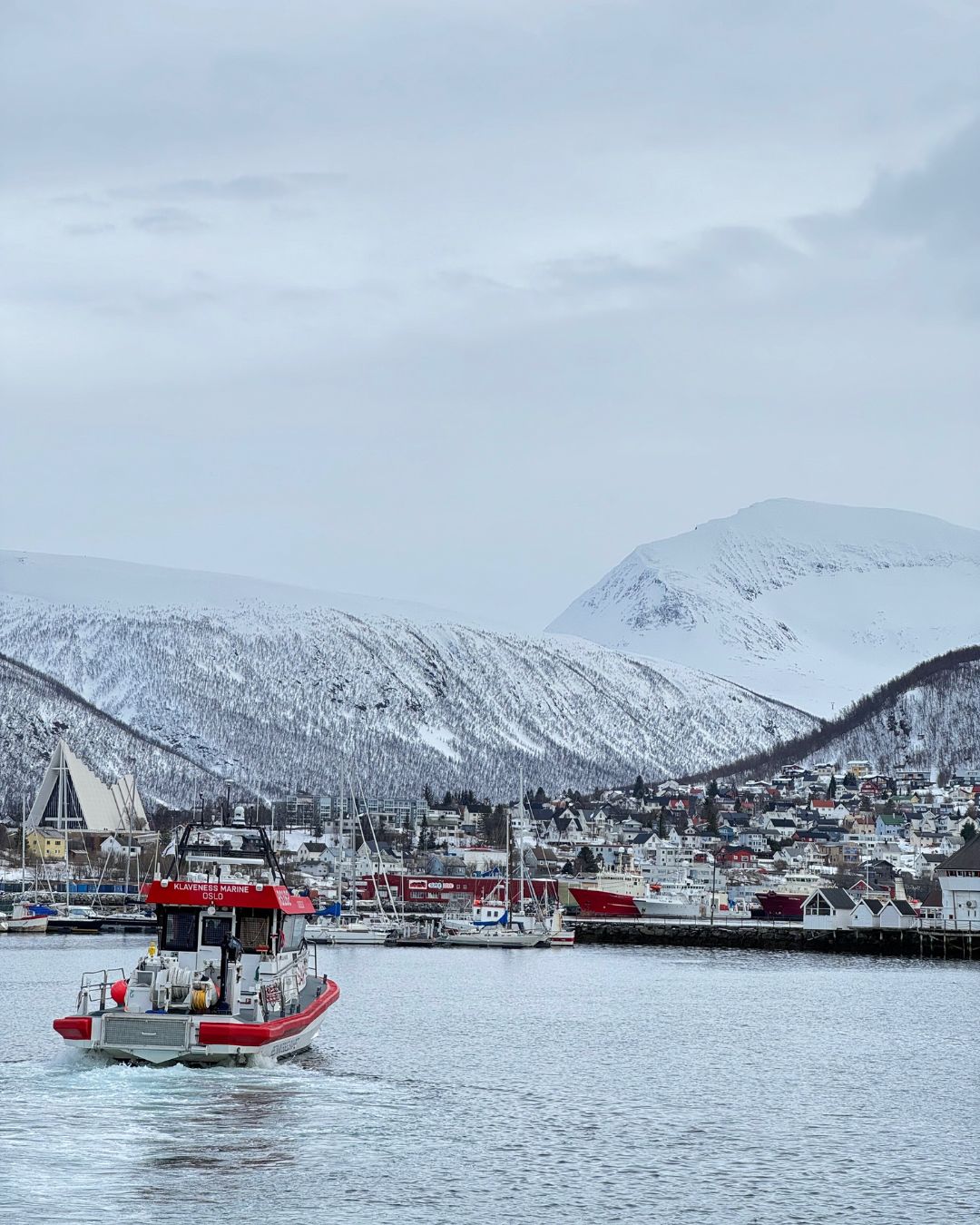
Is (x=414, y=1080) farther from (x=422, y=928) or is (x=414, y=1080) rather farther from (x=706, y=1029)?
(x=422, y=928)

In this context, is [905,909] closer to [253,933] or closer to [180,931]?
[253,933]

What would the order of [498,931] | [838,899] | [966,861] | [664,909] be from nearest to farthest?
[498,931] → [966,861] → [838,899] → [664,909]

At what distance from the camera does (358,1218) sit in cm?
→ 3650

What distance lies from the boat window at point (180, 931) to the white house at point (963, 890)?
349 feet

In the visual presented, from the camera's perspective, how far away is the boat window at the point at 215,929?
53.5 metres

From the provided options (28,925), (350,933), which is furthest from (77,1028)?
(28,925)

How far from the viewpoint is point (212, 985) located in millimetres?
50688

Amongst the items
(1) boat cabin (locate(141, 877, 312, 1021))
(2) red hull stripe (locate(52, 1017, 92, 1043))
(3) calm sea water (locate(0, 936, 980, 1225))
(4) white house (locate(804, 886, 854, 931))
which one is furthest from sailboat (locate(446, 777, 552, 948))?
(2) red hull stripe (locate(52, 1017, 92, 1043))

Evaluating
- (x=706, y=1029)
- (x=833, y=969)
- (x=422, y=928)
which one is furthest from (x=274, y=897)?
(x=422, y=928)

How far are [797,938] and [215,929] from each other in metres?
103

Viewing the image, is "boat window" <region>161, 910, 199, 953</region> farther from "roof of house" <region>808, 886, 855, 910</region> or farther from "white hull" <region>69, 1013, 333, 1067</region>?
"roof of house" <region>808, 886, 855, 910</region>

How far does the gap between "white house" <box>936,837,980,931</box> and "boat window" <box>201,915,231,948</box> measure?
105625mm

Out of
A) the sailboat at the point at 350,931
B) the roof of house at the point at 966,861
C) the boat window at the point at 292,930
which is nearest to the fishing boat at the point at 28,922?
the sailboat at the point at 350,931

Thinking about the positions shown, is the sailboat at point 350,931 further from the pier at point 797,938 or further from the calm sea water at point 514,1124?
the calm sea water at point 514,1124
